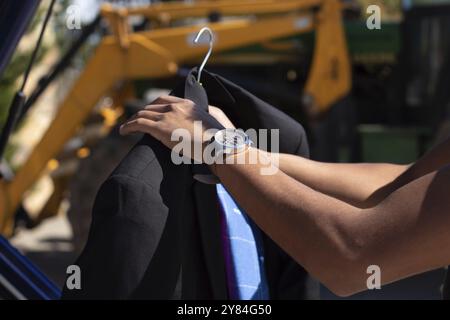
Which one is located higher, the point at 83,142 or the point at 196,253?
the point at 83,142

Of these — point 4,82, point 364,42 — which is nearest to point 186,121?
point 4,82

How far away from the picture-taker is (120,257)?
114cm

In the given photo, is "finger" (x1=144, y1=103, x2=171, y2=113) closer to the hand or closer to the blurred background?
the hand

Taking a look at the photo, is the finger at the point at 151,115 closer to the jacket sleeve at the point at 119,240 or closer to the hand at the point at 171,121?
the hand at the point at 171,121

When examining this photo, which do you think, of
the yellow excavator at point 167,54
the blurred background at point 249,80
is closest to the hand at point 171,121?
the blurred background at point 249,80

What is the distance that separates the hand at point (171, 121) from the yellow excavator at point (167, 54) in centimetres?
331

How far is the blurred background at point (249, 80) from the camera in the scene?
15.5 ft

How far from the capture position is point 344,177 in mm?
1535

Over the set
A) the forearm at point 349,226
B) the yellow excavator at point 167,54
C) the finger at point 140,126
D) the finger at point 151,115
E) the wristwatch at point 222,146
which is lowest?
the forearm at point 349,226

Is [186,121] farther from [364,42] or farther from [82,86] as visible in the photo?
[364,42]

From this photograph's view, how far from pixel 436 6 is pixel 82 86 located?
252cm

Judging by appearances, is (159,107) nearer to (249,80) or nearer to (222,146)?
(222,146)

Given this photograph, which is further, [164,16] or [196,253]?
[164,16]

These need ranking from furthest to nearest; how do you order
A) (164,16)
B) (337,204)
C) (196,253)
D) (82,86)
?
1. (164,16)
2. (82,86)
3. (196,253)
4. (337,204)
